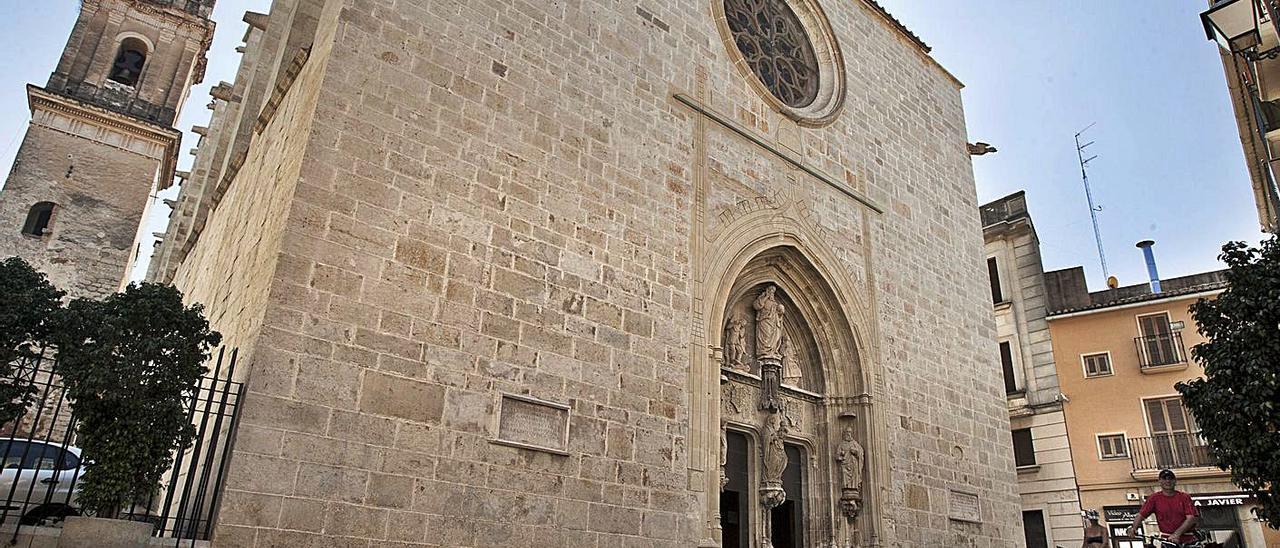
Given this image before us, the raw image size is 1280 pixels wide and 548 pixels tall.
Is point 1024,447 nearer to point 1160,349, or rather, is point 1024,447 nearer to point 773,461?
point 1160,349

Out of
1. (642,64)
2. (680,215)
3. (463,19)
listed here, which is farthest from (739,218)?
(463,19)

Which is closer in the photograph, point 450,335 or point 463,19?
point 450,335

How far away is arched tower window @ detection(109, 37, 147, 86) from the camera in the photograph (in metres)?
17.7

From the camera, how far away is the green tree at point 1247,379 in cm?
599

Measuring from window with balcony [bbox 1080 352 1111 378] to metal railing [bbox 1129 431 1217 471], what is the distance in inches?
51.3

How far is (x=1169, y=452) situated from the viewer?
13695 millimetres

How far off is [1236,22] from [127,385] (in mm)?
8958

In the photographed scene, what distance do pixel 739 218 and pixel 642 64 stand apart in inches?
70.8

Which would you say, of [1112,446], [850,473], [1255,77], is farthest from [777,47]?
[1112,446]

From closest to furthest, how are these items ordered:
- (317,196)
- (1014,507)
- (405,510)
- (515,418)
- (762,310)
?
(405,510)
(317,196)
(515,418)
(762,310)
(1014,507)

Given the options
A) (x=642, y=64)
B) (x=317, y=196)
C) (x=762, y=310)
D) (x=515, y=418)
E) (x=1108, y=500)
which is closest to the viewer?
(x=317, y=196)

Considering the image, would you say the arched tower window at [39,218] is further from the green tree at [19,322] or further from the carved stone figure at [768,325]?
the carved stone figure at [768,325]

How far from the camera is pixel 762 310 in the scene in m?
8.77

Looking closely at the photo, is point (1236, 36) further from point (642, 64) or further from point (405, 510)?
point (405, 510)
